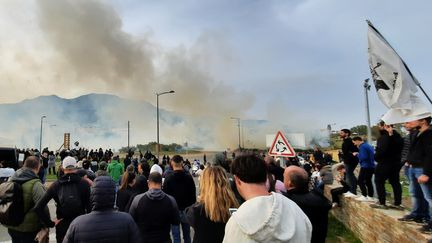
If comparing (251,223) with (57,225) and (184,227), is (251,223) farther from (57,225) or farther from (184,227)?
(184,227)

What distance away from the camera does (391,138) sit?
613cm

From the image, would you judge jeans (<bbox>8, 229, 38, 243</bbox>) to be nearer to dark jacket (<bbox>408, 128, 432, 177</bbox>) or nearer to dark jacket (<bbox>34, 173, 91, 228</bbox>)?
dark jacket (<bbox>34, 173, 91, 228</bbox>)

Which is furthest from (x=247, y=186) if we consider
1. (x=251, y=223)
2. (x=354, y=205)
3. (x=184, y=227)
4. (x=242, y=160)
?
(x=354, y=205)

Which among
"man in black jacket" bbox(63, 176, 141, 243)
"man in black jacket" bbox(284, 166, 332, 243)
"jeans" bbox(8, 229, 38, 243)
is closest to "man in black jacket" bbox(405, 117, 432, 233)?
"man in black jacket" bbox(284, 166, 332, 243)

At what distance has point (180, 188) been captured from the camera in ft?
19.0

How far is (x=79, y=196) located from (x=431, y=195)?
174 inches

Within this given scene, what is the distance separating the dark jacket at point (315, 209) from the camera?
11.3 feet

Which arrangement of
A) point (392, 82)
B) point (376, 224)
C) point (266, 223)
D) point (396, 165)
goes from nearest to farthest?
1. point (266, 223)
2. point (392, 82)
3. point (376, 224)
4. point (396, 165)

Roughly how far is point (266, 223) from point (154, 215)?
8.70 feet

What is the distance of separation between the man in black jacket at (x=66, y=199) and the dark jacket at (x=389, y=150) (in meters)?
4.85

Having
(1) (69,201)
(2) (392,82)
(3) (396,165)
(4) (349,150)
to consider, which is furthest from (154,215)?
(4) (349,150)

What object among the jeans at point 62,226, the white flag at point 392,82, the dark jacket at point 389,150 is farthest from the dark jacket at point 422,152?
the jeans at point 62,226

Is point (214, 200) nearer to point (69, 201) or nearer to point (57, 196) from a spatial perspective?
point (69, 201)

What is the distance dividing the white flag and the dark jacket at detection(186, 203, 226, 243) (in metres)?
2.89
